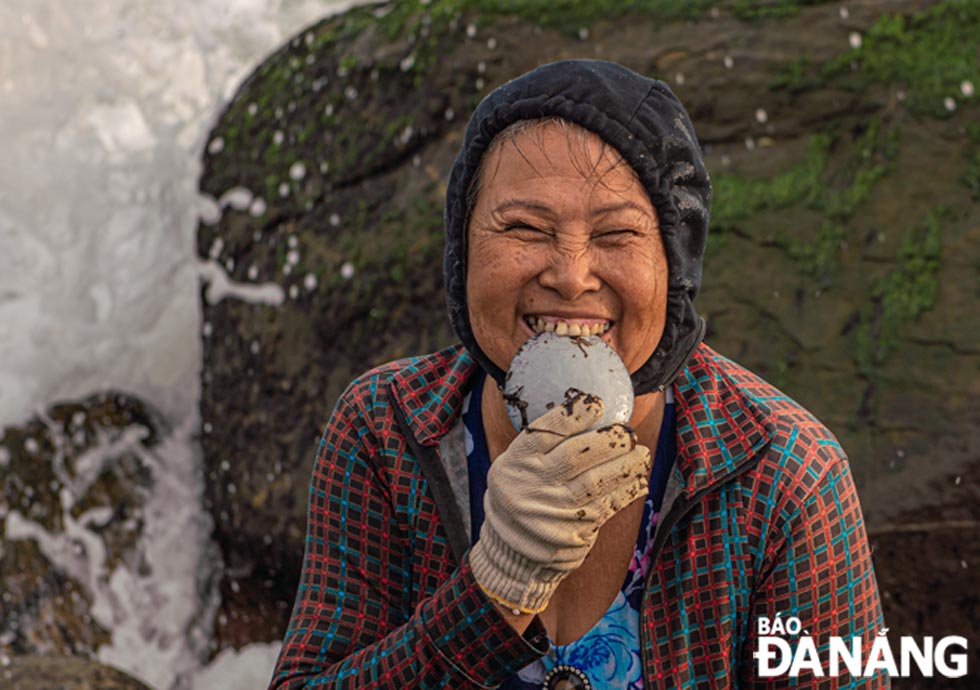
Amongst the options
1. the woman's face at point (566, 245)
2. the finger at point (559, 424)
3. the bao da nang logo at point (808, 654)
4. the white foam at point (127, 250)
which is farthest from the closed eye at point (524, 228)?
the white foam at point (127, 250)

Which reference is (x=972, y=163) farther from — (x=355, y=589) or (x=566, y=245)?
(x=355, y=589)

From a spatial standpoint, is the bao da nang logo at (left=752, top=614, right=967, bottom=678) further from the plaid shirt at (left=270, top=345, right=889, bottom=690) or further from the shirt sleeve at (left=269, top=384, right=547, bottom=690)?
the shirt sleeve at (left=269, top=384, right=547, bottom=690)

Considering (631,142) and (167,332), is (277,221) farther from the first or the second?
(631,142)

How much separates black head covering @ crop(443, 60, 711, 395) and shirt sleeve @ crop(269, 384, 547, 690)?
34 centimetres

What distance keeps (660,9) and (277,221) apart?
1.79m

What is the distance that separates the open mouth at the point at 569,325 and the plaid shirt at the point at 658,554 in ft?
1.02

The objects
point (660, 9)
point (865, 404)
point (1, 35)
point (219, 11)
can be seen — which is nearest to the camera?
point (865, 404)

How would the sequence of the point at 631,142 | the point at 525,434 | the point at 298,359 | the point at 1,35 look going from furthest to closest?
the point at 1,35 < the point at 298,359 < the point at 631,142 < the point at 525,434

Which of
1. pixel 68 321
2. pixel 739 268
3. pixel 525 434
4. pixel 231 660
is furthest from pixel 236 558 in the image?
pixel 525 434

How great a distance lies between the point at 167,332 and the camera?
5.85 metres

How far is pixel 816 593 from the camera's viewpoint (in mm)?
2070

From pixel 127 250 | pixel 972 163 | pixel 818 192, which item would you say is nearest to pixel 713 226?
pixel 818 192

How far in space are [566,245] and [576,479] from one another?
0.40 m

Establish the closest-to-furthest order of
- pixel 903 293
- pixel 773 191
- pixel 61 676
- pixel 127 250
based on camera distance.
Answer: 1. pixel 61 676
2. pixel 903 293
3. pixel 773 191
4. pixel 127 250
